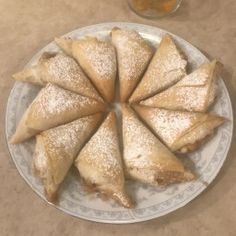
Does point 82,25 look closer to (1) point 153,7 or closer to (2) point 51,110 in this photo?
(1) point 153,7

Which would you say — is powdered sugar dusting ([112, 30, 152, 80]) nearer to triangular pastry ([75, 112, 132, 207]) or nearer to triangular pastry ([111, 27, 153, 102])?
triangular pastry ([111, 27, 153, 102])

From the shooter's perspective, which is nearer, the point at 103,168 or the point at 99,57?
the point at 103,168

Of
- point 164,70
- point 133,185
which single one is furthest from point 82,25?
point 133,185

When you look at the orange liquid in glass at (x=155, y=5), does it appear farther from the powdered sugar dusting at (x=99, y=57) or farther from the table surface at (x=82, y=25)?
→ the powdered sugar dusting at (x=99, y=57)

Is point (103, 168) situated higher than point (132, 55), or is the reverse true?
point (132, 55)

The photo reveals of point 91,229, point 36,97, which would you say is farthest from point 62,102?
point 91,229

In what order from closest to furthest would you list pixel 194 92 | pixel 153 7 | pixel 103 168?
pixel 103 168
pixel 194 92
pixel 153 7

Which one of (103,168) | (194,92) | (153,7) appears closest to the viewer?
(103,168)

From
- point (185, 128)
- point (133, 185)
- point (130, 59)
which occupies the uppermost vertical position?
point (130, 59)
